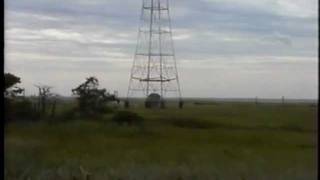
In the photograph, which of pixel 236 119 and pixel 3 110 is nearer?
pixel 3 110

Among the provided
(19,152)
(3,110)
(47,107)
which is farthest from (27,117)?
(3,110)

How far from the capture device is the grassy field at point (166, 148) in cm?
523

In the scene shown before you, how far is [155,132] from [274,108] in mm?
4956

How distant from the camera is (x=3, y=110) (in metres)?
1.05

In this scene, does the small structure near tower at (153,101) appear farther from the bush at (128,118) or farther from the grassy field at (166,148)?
the bush at (128,118)

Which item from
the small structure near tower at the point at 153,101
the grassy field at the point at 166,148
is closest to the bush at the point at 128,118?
the grassy field at the point at 166,148

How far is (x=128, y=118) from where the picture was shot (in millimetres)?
10391

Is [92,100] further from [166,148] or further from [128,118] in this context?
[166,148]

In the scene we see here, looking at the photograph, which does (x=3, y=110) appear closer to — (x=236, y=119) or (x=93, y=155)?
(x=93, y=155)

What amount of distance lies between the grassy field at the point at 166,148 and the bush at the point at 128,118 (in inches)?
4.1

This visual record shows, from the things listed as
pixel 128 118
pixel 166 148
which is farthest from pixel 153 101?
pixel 128 118

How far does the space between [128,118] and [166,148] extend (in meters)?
2.02

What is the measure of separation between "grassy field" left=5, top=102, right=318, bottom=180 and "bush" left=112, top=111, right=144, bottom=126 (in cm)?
10

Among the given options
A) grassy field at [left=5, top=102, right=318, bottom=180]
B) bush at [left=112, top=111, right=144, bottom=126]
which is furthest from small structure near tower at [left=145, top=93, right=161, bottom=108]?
bush at [left=112, top=111, right=144, bottom=126]
